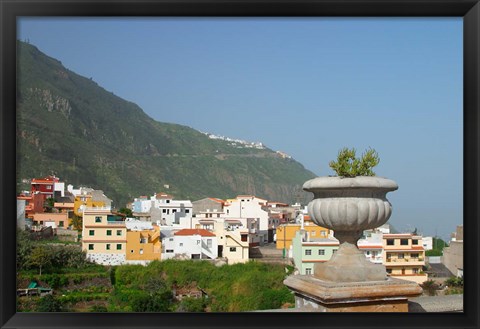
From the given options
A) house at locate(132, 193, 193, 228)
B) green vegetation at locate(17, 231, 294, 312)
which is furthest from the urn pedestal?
house at locate(132, 193, 193, 228)

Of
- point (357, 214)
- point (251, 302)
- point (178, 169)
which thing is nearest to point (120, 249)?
point (251, 302)

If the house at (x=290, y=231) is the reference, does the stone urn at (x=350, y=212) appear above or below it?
above

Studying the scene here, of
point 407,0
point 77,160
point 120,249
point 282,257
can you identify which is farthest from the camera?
point 77,160

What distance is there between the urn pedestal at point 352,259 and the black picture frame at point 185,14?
413 mm

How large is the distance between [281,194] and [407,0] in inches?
1630

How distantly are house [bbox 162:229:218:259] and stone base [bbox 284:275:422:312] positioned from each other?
63.4 ft

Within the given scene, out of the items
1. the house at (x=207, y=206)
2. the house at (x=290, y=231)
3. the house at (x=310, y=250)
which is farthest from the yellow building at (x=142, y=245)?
the house at (x=207, y=206)

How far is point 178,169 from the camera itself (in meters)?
43.3

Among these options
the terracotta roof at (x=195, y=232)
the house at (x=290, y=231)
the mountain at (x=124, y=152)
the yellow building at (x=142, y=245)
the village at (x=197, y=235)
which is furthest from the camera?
the mountain at (x=124, y=152)

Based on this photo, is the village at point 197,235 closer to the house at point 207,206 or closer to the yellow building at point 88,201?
the yellow building at point 88,201

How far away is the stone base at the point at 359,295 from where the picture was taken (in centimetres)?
179

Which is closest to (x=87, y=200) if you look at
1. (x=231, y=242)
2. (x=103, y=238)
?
(x=103, y=238)

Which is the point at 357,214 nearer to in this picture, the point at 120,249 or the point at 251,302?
the point at 251,302

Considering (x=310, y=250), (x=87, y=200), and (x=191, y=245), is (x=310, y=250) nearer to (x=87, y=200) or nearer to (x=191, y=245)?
(x=191, y=245)
